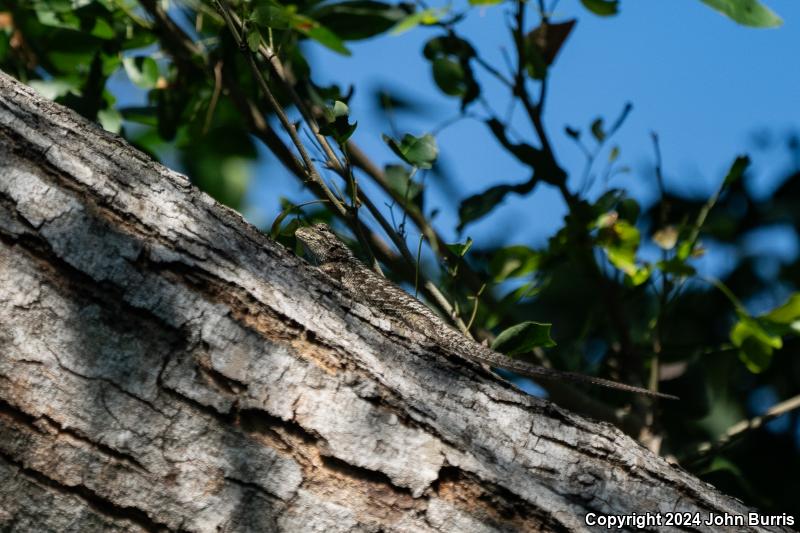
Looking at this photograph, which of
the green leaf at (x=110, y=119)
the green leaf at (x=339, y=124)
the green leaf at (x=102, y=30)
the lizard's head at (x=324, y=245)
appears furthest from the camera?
the lizard's head at (x=324, y=245)

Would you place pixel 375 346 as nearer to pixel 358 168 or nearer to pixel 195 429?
pixel 195 429

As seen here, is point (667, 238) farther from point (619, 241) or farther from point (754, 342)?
point (754, 342)

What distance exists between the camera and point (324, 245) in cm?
382

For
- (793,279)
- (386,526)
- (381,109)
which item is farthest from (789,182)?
(386,526)

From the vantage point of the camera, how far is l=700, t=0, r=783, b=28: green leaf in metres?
2.51

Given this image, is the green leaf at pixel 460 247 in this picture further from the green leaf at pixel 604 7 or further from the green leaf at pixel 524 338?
the green leaf at pixel 604 7

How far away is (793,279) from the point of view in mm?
3428

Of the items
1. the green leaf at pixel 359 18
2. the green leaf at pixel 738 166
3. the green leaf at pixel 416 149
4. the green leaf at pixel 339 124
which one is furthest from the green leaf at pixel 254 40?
the green leaf at pixel 738 166

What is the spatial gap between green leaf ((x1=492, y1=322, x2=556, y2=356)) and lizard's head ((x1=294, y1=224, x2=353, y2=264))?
1461 millimetres

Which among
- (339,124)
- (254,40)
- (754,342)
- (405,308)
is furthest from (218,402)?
(754,342)

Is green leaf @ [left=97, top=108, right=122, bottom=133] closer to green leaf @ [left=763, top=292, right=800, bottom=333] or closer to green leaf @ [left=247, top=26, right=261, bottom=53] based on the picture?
green leaf @ [left=247, top=26, right=261, bottom=53]

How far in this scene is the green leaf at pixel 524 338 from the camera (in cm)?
230

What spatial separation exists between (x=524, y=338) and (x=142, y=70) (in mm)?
1846

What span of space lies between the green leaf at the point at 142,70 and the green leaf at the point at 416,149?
1209 mm
